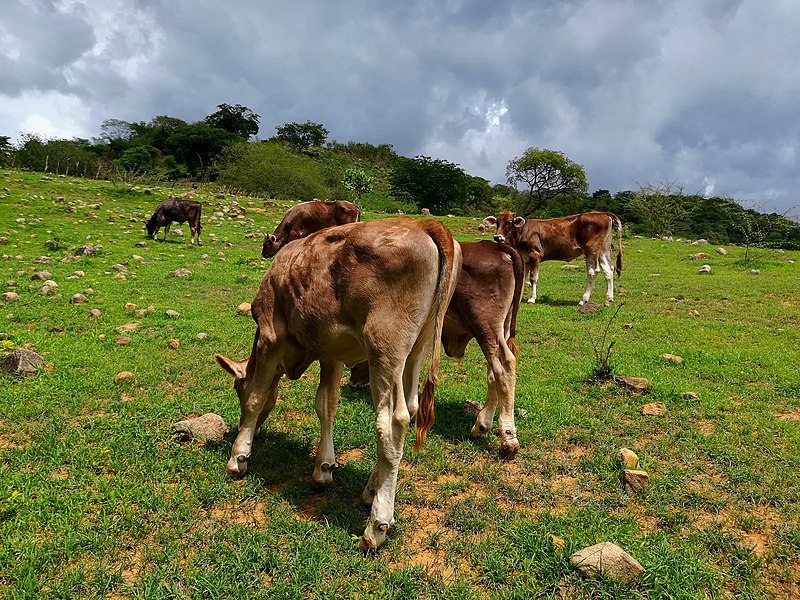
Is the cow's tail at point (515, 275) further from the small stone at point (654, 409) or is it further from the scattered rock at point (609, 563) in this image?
the scattered rock at point (609, 563)

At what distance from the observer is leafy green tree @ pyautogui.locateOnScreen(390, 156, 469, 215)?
57.4 m

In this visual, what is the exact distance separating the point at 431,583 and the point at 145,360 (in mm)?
5404

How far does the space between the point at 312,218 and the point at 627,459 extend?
36.1 ft

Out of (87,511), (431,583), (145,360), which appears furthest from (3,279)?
(431,583)

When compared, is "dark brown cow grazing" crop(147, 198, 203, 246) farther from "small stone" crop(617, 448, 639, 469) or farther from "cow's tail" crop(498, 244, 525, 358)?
"small stone" crop(617, 448, 639, 469)

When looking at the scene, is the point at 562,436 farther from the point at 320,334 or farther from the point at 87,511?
the point at 87,511

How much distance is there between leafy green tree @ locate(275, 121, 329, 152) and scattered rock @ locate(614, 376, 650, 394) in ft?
269

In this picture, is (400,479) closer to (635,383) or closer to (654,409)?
(654,409)

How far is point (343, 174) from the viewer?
196 feet

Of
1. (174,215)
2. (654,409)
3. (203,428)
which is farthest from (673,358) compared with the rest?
(174,215)

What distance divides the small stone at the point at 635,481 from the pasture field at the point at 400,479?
0.24 ft

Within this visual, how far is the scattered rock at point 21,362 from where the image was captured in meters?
5.73

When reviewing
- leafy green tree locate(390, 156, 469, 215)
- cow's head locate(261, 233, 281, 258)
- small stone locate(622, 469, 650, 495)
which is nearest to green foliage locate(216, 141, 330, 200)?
leafy green tree locate(390, 156, 469, 215)

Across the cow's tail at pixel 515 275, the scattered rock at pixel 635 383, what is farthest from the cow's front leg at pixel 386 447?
the scattered rock at pixel 635 383
